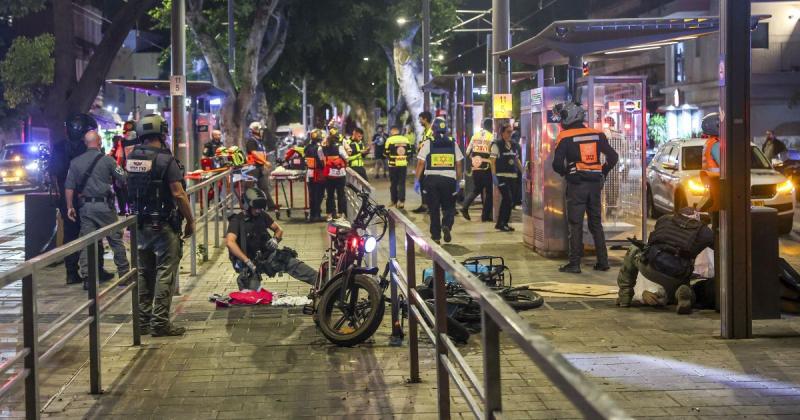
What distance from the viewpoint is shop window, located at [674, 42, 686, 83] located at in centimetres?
4484

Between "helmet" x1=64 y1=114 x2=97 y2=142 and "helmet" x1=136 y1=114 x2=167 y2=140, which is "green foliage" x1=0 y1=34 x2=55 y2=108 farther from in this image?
"helmet" x1=136 y1=114 x2=167 y2=140

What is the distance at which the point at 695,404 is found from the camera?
6.57 metres

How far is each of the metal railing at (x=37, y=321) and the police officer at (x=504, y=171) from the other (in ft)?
33.0

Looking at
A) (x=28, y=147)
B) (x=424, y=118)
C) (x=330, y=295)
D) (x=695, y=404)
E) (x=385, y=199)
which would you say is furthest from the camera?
(x=28, y=147)

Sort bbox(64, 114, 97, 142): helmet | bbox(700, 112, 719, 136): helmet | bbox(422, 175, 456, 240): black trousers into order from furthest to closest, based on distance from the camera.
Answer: bbox(422, 175, 456, 240): black trousers → bbox(700, 112, 719, 136): helmet → bbox(64, 114, 97, 142): helmet

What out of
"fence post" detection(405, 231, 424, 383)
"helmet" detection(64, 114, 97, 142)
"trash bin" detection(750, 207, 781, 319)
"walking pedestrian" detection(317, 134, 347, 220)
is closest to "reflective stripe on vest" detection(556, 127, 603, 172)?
"trash bin" detection(750, 207, 781, 319)

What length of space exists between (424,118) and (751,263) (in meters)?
9.89

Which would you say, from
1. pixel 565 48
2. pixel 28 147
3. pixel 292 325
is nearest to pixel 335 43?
pixel 28 147

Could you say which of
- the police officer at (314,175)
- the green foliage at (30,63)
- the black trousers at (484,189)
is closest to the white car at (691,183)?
the black trousers at (484,189)

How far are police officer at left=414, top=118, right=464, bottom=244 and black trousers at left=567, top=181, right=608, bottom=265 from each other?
237 cm

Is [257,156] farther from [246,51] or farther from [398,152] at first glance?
[246,51]

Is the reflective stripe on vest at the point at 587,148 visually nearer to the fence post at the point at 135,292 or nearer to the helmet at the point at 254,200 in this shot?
the helmet at the point at 254,200

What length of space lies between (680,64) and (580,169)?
34.6m

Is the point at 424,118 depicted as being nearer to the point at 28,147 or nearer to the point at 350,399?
the point at 350,399
